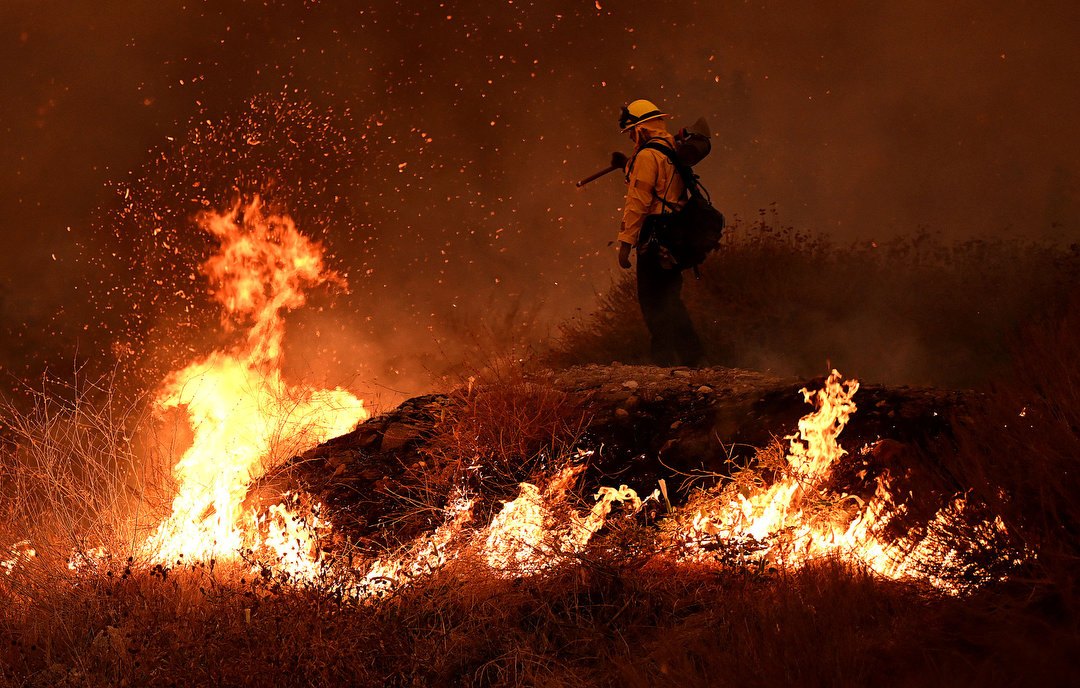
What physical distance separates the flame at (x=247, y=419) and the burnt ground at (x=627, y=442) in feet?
0.89

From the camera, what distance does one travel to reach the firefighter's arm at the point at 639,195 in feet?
18.6

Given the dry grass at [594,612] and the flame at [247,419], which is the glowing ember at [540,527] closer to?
the dry grass at [594,612]

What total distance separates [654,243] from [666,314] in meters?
0.51

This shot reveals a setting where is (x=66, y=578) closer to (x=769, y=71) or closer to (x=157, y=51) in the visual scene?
(x=769, y=71)

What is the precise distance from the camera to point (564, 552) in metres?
3.31

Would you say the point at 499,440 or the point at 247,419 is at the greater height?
the point at 247,419

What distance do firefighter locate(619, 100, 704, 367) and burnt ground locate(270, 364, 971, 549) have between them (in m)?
0.59

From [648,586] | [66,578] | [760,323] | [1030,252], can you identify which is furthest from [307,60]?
[648,586]

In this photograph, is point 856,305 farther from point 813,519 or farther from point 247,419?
point 247,419

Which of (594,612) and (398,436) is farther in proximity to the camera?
(398,436)

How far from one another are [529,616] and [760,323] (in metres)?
4.45

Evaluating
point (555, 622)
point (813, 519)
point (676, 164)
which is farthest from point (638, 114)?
point (555, 622)

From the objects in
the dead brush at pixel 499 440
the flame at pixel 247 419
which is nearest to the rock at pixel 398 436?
the dead brush at pixel 499 440

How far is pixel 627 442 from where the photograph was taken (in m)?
4.66
